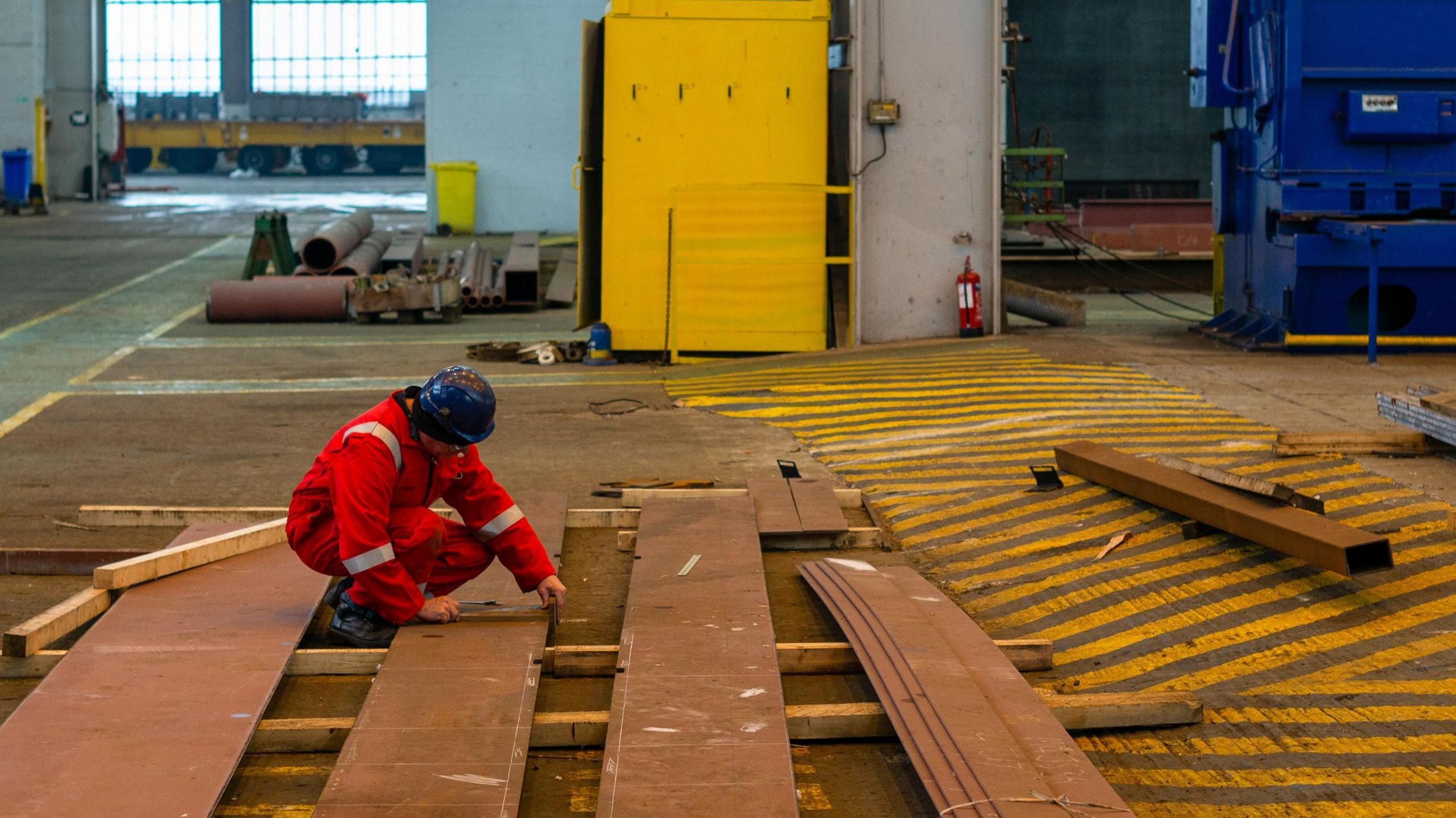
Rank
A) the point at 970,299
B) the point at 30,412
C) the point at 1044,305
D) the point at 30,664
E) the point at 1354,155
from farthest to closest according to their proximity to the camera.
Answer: the point at 1044,305
the point at 970,299
the point at 1354,155
the point at 30,412
the point at 30,664

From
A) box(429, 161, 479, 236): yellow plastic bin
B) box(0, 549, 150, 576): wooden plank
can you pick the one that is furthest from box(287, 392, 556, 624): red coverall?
box(429, 161, 479, 236): yellow plastic bin

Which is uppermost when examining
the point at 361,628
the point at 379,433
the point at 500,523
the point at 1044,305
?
the point at 1044,305

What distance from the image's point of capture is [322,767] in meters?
4.00

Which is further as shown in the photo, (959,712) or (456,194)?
(456,194)

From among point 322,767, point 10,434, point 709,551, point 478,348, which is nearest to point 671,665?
point 322,767

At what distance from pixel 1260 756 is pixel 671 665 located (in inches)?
71.0

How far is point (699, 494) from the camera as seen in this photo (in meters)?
7.07

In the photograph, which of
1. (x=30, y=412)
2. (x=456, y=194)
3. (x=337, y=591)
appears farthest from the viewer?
(x=456, y=194)

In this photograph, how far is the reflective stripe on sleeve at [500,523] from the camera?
4.78m

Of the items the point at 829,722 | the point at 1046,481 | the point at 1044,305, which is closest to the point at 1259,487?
the point at 1046,481

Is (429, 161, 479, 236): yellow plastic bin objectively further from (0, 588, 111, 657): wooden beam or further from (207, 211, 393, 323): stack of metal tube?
(0, 588, 111, 657): wooden beam

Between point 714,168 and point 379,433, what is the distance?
776cm

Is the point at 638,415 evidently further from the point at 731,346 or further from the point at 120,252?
the point at 120,252

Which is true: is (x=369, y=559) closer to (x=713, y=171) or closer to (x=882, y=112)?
(x=713, y=171)
